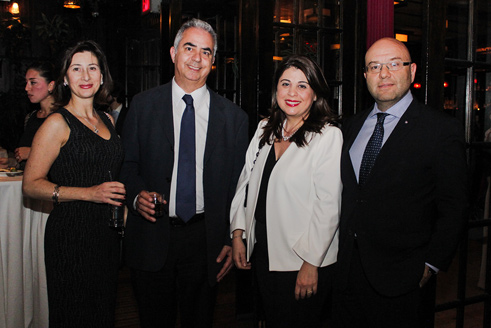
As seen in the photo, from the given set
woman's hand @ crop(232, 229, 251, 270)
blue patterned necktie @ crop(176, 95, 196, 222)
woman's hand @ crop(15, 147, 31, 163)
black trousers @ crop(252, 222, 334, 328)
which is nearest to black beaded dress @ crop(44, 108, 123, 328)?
blue patterned necktie @ crop(176, 95, 196, 222)

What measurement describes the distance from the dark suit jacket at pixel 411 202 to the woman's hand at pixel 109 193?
1.02m

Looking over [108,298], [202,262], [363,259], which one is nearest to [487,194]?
[363,259]

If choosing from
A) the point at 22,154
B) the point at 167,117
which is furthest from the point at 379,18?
the point at 22,154

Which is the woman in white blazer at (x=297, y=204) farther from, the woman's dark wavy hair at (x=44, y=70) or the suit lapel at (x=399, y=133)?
the woman's dark wavy hair at (x=44, y=70)

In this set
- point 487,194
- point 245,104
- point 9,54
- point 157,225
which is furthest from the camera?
point 9,54

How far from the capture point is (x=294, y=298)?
1.98m

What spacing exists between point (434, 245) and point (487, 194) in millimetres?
1066

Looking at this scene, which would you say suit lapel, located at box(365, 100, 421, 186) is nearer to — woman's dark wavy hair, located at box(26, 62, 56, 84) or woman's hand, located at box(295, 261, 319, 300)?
woman's hand, located at box(295, 261, 319, 300)

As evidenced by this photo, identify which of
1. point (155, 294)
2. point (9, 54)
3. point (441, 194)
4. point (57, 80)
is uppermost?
point (9, 54)

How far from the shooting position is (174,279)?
218 centimetres

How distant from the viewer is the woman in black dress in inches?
80.7

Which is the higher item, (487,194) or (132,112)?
(132,112)

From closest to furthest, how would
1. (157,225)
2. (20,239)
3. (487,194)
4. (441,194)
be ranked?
(441,194)
(157,225)
(487,194)
(20,239)

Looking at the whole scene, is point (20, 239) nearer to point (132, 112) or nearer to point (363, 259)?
point (132, 112)
